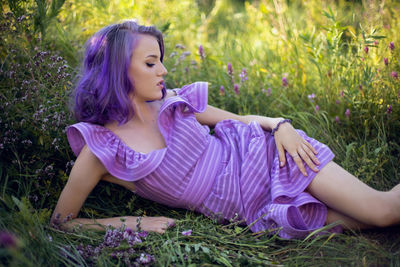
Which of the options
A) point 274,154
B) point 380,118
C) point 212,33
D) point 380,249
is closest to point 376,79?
point 380,118

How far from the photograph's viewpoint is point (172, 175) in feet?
6.06

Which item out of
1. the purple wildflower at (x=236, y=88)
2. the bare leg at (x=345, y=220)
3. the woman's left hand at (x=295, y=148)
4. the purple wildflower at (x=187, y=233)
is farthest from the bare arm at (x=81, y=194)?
the purple wildflower at (x=236, y=88)

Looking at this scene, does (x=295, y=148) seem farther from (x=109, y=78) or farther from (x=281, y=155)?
(x=109, y=78)

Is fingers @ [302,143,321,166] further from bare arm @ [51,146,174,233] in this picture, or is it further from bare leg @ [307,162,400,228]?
bare arm @ [51,146,174,233]

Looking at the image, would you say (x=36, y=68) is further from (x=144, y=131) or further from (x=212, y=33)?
(x=212, y=33)

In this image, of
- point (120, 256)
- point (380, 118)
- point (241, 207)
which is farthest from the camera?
point (380, 118)

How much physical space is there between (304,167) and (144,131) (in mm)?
897

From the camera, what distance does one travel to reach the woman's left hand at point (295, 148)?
1.81m

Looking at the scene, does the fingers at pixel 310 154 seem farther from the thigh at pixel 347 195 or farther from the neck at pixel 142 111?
the neck at pixel 142 111

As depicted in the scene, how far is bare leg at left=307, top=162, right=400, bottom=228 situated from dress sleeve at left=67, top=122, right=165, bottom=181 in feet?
2.81

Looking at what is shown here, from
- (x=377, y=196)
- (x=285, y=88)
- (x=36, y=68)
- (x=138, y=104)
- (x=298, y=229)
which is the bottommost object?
(x=298, y=229)

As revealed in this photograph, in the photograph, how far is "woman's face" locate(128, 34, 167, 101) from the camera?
1.87 meters

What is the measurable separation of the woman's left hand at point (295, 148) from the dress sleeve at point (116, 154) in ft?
2.14

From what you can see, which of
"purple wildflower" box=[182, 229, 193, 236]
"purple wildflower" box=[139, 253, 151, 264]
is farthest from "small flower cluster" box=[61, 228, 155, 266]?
"purple wildflower" box=[182, 229, 193, 236]
